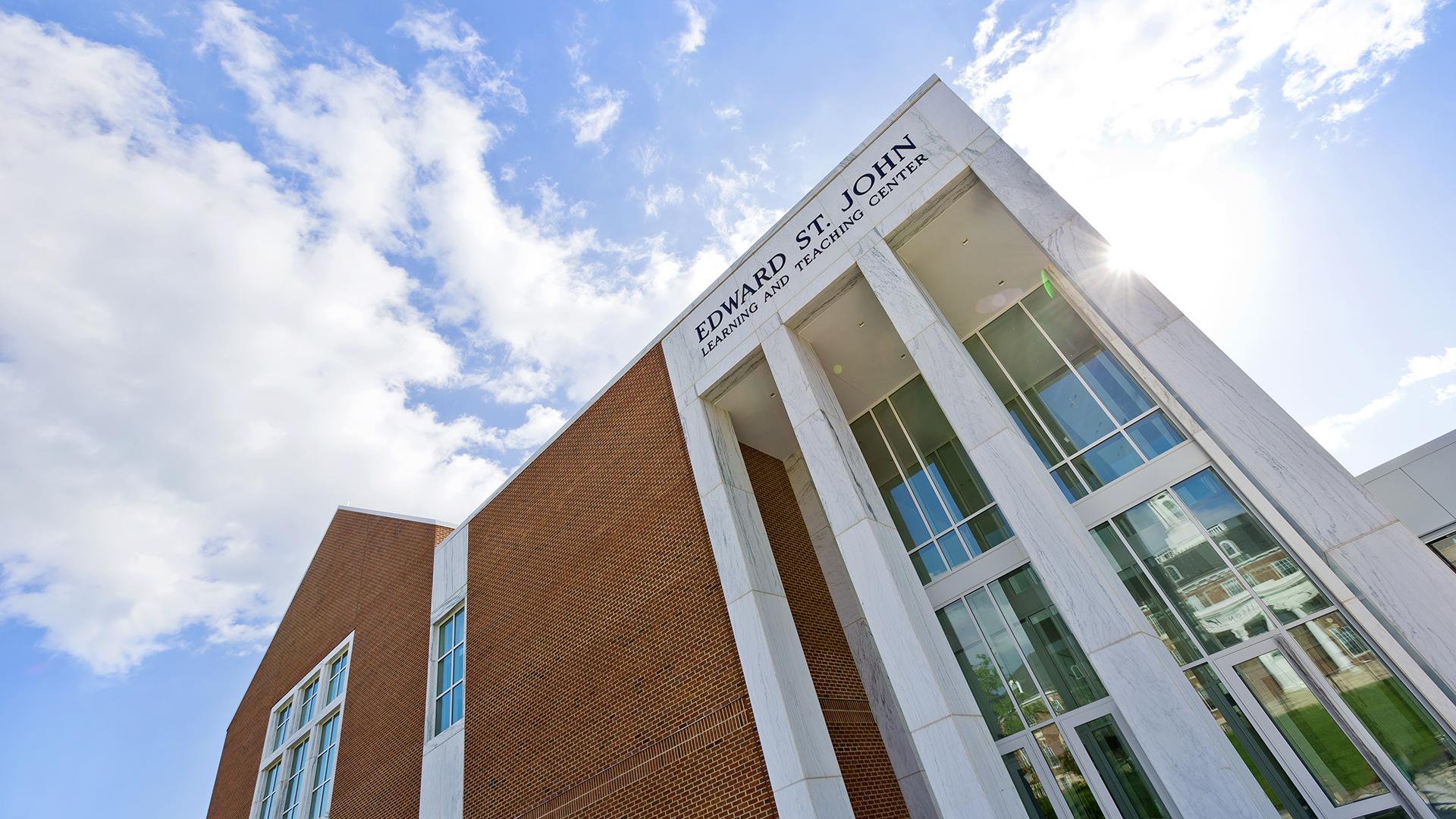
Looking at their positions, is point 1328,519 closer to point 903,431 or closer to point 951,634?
point 951,634

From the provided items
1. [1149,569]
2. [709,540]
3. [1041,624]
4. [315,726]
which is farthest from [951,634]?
[315,726]

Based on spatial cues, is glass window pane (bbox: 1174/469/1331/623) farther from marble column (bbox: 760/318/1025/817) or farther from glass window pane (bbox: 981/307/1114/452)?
marble column (bbox: 760/318/1025/817)

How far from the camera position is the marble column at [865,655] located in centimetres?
1070

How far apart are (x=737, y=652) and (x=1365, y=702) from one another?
24.5ft

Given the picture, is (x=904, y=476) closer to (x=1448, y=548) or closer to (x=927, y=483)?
(x=927, y=483)

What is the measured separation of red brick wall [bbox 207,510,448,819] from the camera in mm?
15539

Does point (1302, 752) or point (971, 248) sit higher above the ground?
point (971, 248)

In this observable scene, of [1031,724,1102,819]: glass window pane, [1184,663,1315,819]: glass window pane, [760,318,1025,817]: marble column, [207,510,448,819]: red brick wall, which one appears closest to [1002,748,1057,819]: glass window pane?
[1031,724,1102,819]: glass window pane

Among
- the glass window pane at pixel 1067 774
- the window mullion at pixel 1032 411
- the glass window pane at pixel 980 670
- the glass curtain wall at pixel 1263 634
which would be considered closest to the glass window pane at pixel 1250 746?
the glass curtain wall at pixel 1263 634

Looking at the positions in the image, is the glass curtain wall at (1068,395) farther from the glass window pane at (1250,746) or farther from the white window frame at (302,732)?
the white window frame at (302,732)

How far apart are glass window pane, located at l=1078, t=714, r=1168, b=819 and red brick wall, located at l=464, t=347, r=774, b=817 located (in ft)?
14.8

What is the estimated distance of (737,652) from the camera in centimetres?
993

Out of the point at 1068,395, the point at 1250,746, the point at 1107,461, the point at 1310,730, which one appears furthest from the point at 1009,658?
the point at 1068,395

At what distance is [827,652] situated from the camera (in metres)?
11.6
